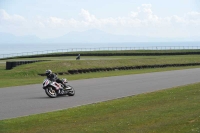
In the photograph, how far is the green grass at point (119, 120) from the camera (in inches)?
403

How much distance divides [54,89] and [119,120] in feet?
26.2

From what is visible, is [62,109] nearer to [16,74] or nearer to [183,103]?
[183,103]

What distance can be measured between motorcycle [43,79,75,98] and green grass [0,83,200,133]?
4.27m

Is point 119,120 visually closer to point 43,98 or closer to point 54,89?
point 43,98

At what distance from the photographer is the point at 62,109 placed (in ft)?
48.7

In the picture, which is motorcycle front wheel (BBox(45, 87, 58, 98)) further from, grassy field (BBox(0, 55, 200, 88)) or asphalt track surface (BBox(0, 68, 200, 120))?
grassy field (BBox(0, 55, 200, 88))

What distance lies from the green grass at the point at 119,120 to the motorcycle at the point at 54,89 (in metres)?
4.27

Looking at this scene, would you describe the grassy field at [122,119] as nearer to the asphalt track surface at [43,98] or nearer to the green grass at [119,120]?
the green grass at [119,120]

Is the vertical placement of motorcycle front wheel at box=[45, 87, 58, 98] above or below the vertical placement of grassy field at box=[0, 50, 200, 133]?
below

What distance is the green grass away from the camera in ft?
33.6

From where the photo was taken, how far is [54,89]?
19.1 meters

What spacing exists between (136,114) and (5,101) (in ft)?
22.5

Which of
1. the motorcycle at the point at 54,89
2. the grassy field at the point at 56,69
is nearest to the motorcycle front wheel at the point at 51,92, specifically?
the motorcycle at the point at 54,89

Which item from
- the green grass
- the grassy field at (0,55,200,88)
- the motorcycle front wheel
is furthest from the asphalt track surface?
the grassy field at (0,55,200,88)
